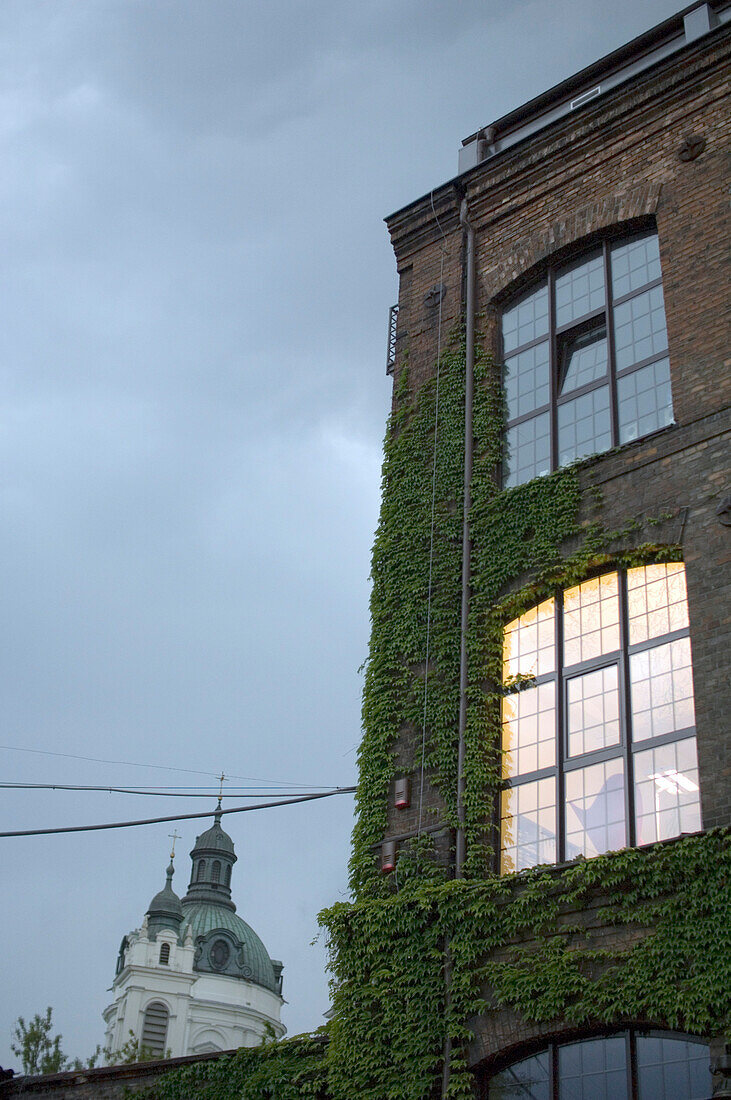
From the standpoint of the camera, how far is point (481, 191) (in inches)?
699

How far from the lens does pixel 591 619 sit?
13.5 m

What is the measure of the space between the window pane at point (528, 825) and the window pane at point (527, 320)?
20.8ft

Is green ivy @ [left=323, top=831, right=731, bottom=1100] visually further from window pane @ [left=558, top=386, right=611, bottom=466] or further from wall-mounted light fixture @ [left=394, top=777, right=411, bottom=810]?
window pane @ [left=558, top=386, right=611, bottom=466]

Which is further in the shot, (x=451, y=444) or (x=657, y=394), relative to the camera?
(x=451, y=444)

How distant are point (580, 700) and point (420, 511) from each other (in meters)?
3.77

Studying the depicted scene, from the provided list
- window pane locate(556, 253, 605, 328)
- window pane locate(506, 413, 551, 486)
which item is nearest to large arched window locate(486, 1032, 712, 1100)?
window pane locate(506, 413, 551, 486)

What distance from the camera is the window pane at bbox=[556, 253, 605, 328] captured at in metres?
15.9

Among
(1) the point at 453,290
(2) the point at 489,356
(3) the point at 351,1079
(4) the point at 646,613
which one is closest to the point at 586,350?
(2) the point at 489,356

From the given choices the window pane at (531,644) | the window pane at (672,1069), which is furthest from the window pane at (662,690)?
the window pane at (672,1069)

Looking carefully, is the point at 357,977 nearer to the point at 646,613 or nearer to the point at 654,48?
the point at 646,613

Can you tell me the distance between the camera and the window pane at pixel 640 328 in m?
14.8

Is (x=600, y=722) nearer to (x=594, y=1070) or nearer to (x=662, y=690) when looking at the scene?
(x=662, y=690)

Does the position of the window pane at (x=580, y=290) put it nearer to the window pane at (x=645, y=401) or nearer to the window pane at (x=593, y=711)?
the window pane at (x=645, y=401)

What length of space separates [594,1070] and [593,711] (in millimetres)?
3559
